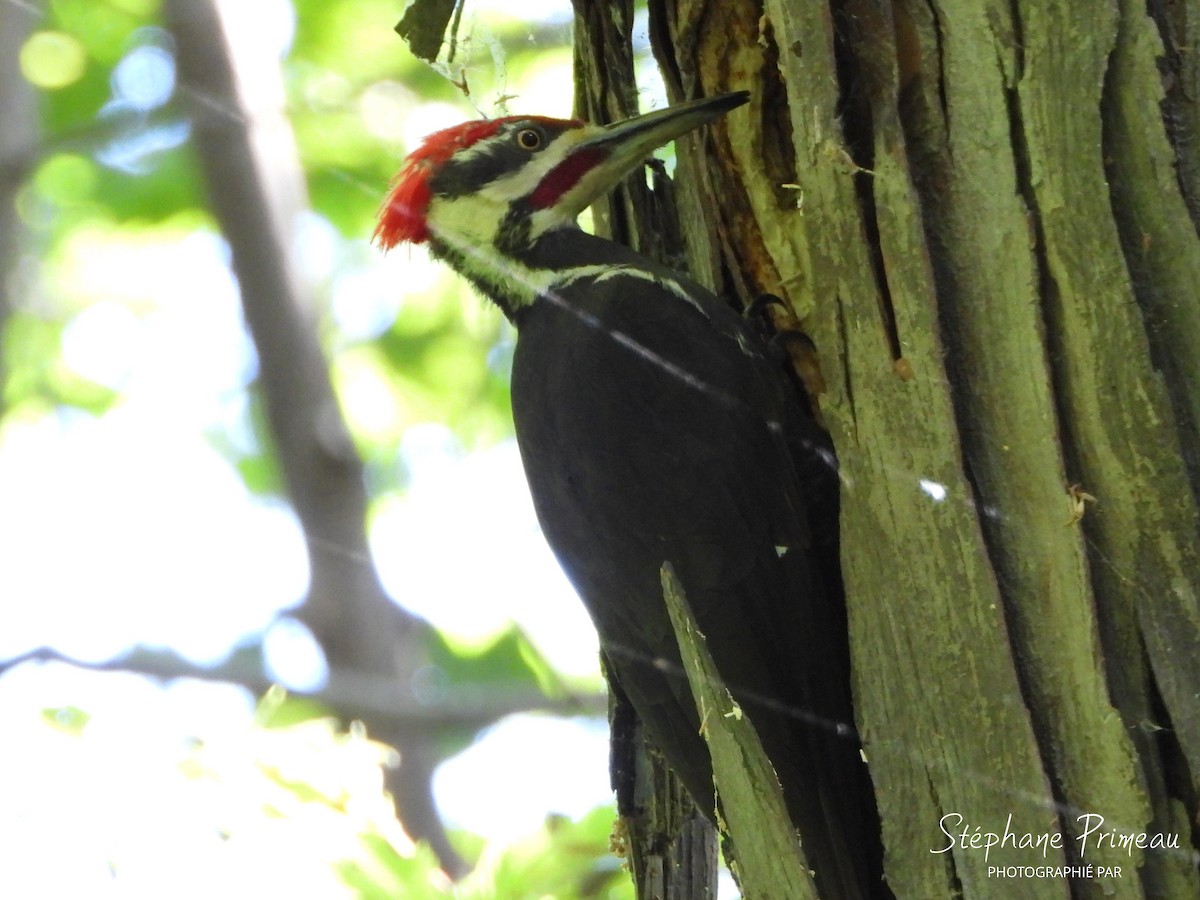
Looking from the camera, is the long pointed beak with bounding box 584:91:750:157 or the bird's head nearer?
the long pointed beak with bounding box 584:91:750:157

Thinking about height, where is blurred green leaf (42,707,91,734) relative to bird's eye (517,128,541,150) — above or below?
below

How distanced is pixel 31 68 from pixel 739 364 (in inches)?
199

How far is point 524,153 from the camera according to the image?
3.34 metres

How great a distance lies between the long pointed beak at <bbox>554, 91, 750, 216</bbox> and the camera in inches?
108

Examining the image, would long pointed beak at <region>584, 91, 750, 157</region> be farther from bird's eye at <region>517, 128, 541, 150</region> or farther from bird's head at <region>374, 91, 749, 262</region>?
bird's eye at <region>517, 128, 541, 150</region>

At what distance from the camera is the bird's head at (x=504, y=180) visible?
3166 mm

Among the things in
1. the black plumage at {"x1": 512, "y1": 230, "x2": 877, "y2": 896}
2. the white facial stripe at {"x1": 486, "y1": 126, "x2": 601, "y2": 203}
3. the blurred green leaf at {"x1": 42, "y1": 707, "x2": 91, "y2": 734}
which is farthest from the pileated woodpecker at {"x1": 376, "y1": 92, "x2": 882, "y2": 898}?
the blurred green leaf at {"x1": 42, "y1": 707, "x2": 91, "y2": 734}

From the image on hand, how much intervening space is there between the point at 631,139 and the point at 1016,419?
4.63ft

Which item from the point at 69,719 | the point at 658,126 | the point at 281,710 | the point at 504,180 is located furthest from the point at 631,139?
the point at 69,719

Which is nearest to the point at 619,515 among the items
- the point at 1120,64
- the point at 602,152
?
the point at 602,152

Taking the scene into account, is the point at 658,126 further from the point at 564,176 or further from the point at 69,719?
the point at 69,719

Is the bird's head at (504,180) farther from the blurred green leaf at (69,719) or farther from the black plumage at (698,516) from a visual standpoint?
the blurred green leaf at (69,719)

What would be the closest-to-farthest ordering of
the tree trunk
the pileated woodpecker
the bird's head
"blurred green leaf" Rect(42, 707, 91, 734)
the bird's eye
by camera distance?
1. the tree trunk
2. the pileated woodpecker
3. the bird's head
4. the bird's eye
5. "blurred green leaf" Rect(42, 707, 91, 734)

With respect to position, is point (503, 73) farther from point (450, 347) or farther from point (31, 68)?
point (31, 68)
